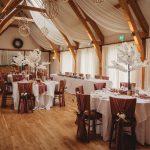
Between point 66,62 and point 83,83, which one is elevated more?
point 66,62

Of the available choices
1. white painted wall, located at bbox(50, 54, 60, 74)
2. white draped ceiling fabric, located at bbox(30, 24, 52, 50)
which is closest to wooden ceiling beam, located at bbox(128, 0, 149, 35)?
white draped ceiling fabric, located at bbox(30, 24, 52, 50)

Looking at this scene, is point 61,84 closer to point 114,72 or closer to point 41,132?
point 41,132

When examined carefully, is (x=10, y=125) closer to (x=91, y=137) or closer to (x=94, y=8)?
(x=91, y=137)

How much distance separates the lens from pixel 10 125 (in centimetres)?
585

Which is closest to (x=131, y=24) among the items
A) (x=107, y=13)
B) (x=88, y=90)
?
(x=107, y=13)

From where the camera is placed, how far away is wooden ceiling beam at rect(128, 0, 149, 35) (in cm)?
779

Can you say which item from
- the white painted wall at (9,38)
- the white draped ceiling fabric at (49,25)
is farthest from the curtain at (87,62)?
the white painted wall at (9,38)

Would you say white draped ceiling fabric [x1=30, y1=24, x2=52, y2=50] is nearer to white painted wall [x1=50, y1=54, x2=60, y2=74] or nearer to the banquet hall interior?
the banquet hall interior

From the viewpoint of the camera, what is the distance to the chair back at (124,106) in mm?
4148

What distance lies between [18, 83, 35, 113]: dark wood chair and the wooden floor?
0.28m

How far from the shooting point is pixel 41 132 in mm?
5289

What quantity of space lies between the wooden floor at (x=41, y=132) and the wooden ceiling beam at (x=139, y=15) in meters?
3.89

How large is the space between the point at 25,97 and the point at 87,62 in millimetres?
6155

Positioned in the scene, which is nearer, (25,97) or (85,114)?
(85,114)
